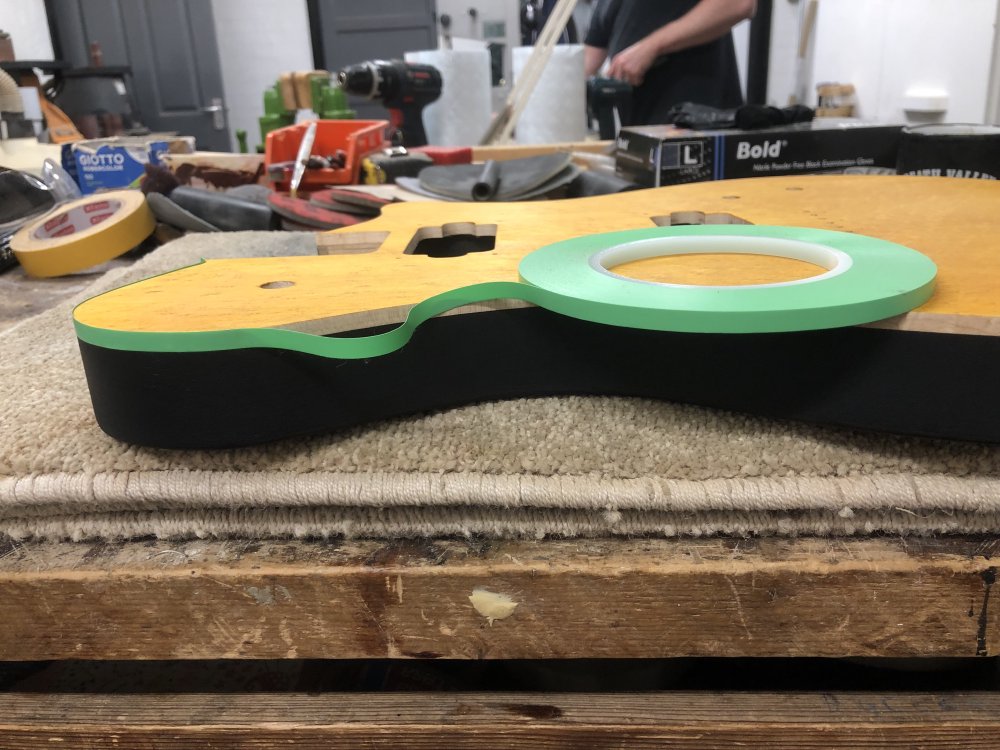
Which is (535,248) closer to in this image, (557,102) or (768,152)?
(768,152)

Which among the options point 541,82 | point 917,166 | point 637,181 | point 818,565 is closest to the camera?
point 818,565

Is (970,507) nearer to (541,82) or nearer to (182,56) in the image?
(541,82)

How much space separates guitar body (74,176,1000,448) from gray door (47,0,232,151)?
270 cm

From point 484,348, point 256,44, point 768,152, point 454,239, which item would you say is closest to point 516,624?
point 484,348

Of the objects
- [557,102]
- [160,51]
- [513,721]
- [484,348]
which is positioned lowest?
[513,721]

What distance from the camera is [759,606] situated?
0.29m

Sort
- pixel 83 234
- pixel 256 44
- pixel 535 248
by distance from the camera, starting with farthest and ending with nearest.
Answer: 1. pixel 256 44
2. pixel 83 234
3. pixel 535 248

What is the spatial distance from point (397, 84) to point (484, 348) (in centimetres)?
122

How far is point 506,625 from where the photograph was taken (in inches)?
11.7

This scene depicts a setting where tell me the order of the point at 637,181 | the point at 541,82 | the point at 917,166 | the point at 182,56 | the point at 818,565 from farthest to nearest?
the point at 182,56 < the point at 541,82 < the point at 637,181 < the point at 917,166 < the point at 818,565

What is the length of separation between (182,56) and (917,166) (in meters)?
2.84

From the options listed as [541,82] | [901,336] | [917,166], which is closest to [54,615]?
[901,336]

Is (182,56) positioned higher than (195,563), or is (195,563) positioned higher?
(182,56)

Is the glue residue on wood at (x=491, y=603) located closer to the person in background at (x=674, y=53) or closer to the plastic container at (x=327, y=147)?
the plastic container at (x=327, y=147)
